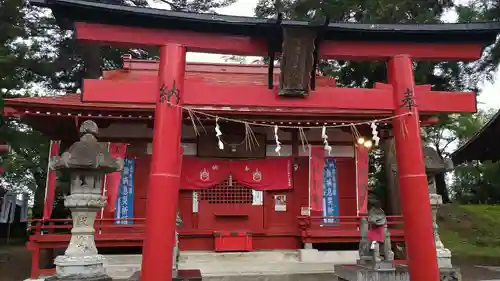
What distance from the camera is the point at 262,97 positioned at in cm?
623

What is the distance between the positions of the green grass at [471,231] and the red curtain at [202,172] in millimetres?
→ 8817

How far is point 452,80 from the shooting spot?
17281 mm

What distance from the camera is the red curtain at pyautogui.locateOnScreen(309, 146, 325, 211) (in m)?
12.2

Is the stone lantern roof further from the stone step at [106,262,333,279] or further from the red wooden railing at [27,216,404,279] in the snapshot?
the stone step at [106,262,333,279]

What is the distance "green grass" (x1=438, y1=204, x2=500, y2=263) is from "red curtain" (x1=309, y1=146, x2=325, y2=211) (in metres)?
5.99

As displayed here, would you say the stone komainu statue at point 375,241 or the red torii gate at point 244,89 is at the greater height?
the red torii gate at point 244,89

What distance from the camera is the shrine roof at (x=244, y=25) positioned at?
19.0 ft

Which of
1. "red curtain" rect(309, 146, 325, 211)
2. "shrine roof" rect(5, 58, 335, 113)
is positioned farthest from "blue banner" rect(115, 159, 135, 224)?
"red curtain" rect(309, 146, 325, 211)

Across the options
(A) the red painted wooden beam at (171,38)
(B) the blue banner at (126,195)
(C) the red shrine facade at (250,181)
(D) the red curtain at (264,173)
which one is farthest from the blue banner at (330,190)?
(A) the red painted wooden beam at (171,38)

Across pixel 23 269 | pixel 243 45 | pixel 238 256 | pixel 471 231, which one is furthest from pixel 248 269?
pixel 471 231

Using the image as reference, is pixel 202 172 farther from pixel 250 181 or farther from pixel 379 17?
pixel 379 17

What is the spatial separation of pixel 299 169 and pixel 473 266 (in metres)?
6.28

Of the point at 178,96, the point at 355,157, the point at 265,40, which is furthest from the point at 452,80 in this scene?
the point at 178,96

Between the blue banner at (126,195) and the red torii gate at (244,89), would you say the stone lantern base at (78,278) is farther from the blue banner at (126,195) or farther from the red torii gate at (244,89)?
the blue banner at (126,195)
